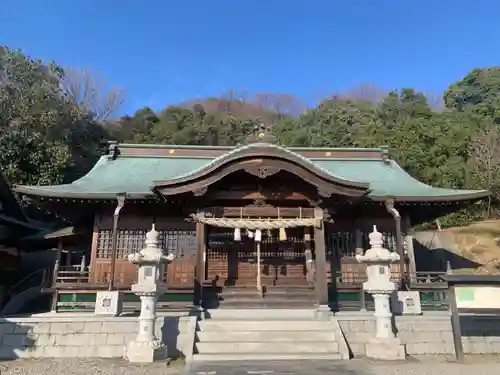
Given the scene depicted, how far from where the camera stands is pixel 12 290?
1836cm

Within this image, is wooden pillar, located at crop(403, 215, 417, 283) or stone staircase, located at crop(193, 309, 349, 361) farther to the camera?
wooden pillar, located at crop(403, 215, 417, 283)

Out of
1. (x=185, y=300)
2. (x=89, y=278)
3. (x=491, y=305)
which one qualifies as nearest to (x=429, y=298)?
(x=491, y=305)

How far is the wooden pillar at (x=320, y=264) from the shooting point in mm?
10719

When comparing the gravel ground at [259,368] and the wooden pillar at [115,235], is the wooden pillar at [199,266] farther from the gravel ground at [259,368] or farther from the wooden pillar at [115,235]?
the gravel ground at [259,368]

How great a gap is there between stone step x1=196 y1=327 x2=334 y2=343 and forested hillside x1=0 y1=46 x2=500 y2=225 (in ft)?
61.3

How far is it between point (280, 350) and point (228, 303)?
139 inches

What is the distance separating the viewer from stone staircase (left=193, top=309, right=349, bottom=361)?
845cm

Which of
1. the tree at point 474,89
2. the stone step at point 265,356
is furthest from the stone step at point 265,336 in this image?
the tree at point 474,89

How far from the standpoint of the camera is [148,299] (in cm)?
860

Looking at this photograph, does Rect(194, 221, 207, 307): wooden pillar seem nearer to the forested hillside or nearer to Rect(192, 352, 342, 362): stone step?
Rect(192, 352, 342, 362): stone step

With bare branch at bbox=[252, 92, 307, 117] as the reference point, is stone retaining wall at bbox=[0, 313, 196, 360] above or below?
below

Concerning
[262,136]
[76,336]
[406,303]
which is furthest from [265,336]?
[262,136]

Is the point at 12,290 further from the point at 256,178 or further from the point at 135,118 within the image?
the point at 135,118

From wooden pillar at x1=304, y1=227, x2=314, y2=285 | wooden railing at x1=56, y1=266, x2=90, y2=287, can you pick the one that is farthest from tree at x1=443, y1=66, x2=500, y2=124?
wooden railing at x1=56, y1=266, x2=90, y2=287
